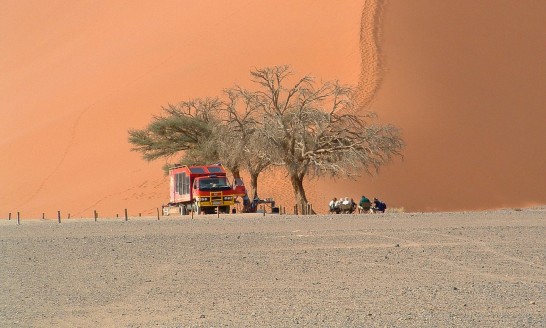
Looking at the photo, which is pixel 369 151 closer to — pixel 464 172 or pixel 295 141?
pixel 295 141

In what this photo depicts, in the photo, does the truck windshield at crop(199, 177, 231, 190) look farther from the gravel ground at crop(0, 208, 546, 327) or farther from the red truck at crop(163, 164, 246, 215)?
the gravel ground at crop(0, 208, 546, 327)

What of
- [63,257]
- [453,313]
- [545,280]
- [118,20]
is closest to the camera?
[453,313]

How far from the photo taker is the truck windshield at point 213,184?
149 ft

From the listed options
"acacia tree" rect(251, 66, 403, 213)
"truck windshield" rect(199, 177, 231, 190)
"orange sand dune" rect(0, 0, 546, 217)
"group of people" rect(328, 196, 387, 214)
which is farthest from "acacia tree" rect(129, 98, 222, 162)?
"group of people" rect(328, 196, 387, 214)

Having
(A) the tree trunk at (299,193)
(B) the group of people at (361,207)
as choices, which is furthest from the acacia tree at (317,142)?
(B) the group of people at (361,207)

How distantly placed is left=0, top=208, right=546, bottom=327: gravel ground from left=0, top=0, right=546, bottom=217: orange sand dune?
89.3ft

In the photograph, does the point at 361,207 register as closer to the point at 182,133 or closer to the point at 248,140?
the point at 248,140

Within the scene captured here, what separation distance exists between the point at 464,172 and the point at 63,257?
36.0 m

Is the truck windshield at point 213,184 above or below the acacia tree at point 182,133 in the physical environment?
below

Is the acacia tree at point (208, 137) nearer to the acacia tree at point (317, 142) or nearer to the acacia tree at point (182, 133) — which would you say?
the acacia tree at point (182, 133)

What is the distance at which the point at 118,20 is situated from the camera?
99625 mm

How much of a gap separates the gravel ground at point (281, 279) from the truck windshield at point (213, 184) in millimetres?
17152

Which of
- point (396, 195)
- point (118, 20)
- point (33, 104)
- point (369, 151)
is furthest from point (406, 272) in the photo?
point (118, 20)

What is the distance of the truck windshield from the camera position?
45.3 metres
